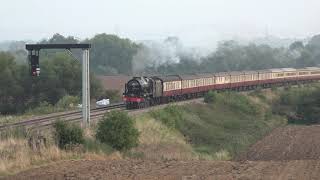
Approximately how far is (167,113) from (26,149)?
21.3m

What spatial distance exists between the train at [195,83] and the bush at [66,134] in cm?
1931

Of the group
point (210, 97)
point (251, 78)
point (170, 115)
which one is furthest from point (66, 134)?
point (251, 78)

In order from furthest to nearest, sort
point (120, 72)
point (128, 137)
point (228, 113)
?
point (120, 72) → point (228, 113) → point (128, 137)

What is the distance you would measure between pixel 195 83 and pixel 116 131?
33.2 m

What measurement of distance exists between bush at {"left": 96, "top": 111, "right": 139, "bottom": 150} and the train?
1674 centimetres

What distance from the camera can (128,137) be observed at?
28.6m

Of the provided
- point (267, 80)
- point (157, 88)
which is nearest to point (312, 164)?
point (157, 88)

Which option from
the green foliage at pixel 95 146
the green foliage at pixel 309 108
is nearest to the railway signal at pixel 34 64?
the green foliage at pixel 95 146

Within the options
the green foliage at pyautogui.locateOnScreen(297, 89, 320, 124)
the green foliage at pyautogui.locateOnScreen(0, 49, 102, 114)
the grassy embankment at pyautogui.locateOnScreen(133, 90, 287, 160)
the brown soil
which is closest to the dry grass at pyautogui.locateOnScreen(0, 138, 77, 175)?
the grassy embankment at pyautogui.locateOnScreen(133, 90, 287, 160)

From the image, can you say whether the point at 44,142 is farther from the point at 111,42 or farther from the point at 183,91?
the point at 111,42

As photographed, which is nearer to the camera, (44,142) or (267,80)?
(44,142)

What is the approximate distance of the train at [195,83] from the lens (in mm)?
46438

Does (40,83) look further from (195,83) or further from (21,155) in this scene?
(21,155)

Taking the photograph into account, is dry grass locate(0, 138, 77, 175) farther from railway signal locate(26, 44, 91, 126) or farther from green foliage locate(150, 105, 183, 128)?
green foliage locate(150, 105, 183, 128)
